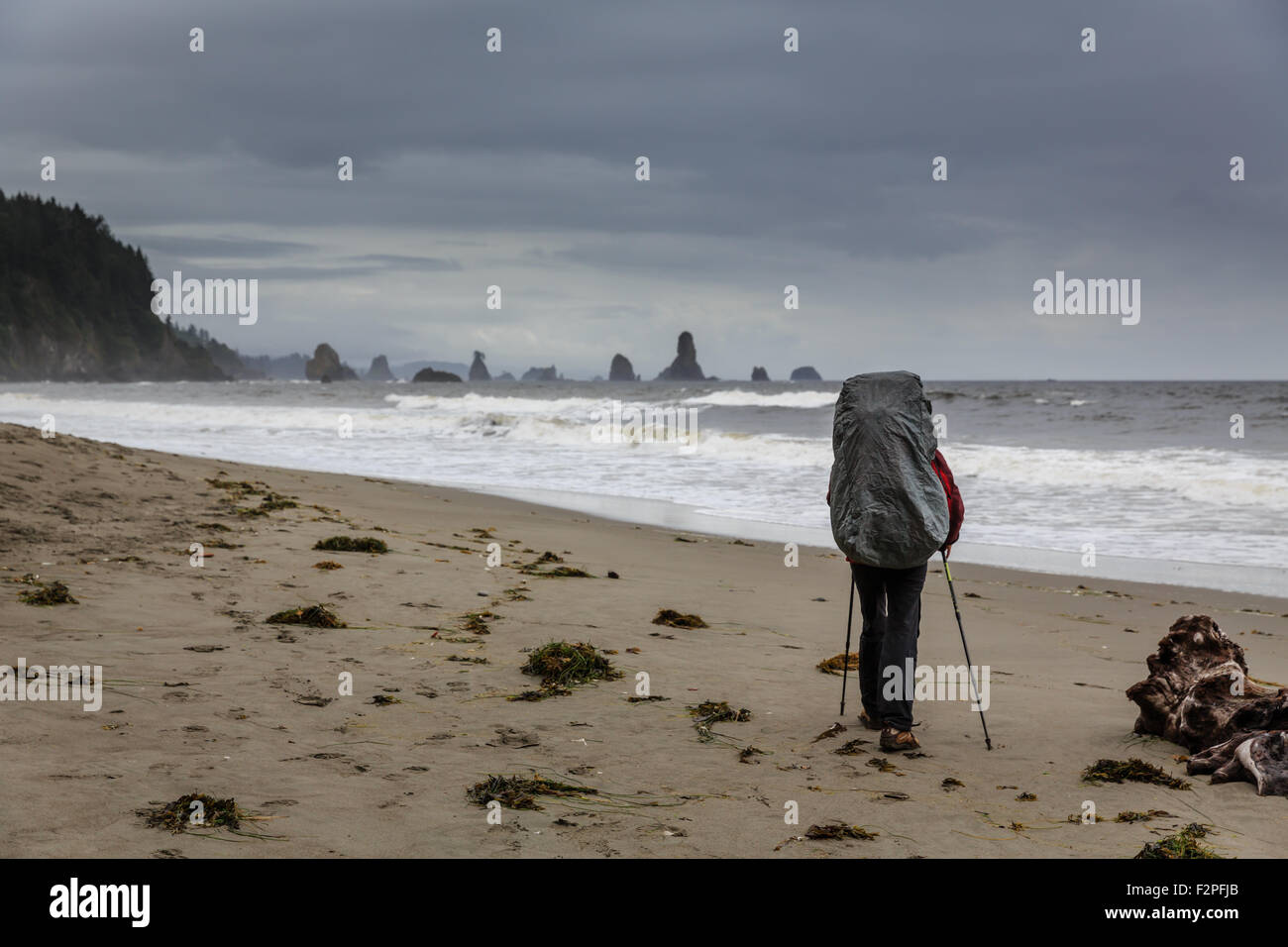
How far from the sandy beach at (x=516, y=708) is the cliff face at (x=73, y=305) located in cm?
13864

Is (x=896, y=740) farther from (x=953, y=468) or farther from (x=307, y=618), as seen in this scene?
(x=953, y=468)

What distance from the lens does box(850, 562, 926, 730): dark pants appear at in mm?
4934

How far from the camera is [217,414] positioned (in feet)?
150

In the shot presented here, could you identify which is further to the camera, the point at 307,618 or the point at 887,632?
the point at 307,618

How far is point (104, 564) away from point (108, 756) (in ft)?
13.8

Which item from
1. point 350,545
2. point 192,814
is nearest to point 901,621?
point 192,814

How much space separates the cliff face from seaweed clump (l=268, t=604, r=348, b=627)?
459 ft

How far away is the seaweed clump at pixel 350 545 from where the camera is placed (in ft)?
30.7

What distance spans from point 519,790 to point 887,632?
2.18 meters

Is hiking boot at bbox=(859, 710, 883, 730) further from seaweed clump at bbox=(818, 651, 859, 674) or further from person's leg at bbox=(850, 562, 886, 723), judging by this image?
seaweed clump at bbox=(818, 651, 859, 674)

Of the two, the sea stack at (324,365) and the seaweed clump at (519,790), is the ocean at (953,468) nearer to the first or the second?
the seaweed clump at (519,790)

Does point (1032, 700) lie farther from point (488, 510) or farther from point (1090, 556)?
point (488, 510)

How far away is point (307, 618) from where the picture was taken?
6652 mm
